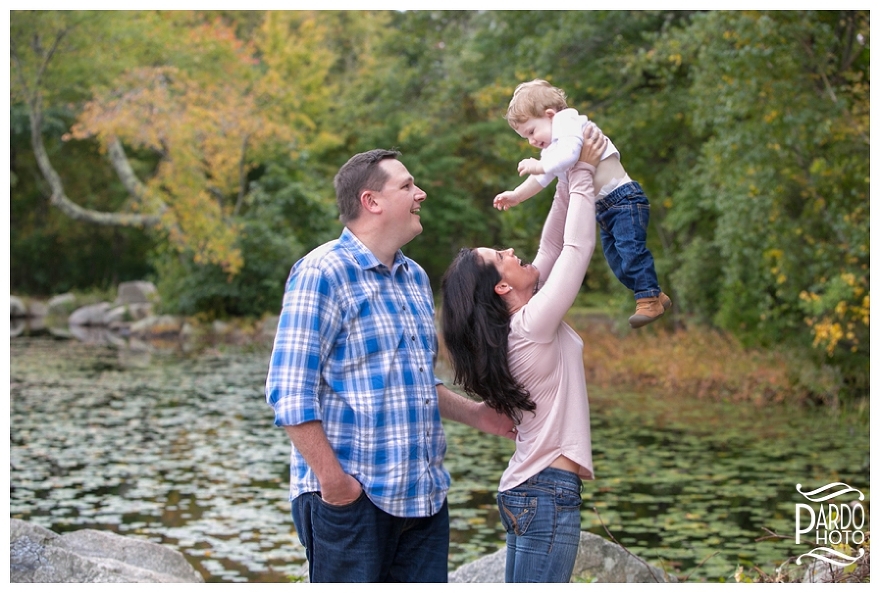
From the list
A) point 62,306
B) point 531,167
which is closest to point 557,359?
point 531,167

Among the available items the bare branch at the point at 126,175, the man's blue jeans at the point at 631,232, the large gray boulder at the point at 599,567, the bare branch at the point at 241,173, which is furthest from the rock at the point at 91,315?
the man's blue jeans at the point at 631,232

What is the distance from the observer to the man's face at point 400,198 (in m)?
2.61

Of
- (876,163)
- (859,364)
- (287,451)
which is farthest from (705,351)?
(876,163)

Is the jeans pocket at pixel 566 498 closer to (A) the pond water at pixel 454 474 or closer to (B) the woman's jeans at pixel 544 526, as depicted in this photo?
(B) the woman's jeans at pixel 544 526

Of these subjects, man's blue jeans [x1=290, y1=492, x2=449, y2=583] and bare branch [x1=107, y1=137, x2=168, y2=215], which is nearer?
man's blue jeans [x1=290, y1=492, x2=449, y2=583]

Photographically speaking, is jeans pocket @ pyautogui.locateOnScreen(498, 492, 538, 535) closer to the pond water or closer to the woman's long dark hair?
the woman's long dark hair

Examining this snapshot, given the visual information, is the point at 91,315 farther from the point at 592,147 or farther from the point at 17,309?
the point at 592,147

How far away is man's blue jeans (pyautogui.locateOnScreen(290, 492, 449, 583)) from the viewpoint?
2.56 metres

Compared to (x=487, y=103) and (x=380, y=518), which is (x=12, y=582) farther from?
(x=487, y=103)

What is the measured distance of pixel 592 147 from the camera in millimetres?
2607

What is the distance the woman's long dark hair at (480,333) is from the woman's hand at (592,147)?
15.0 inches

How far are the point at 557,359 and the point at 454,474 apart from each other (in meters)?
5.86

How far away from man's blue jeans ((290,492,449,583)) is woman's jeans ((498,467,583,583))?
0.91 feet

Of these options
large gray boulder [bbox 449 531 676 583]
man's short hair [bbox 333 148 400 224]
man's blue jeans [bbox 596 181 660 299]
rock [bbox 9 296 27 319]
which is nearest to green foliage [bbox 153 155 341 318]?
rock [bbox 9 296 27 319]
